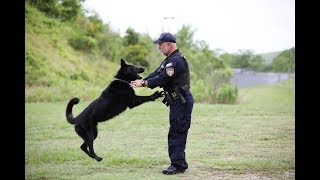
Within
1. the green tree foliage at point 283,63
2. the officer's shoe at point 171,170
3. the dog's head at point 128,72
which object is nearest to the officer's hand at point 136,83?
the dog's head at point 128,72

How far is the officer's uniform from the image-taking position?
220 inches

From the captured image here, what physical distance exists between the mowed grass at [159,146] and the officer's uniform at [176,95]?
35 centimetres

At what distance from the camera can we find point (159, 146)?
7711mm

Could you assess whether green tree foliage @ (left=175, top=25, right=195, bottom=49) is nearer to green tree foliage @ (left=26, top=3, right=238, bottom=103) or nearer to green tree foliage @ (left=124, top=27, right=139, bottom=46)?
green tree foliage @ (left=26, top=3, right=238, bottom=103)

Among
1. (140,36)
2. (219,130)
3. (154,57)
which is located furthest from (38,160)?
(140,36)

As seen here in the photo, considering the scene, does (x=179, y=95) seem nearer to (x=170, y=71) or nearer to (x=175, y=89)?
(x=175, y=89)

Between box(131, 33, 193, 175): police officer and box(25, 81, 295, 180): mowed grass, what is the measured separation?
288 mm

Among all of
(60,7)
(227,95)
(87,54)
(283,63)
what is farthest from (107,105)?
(283,63)

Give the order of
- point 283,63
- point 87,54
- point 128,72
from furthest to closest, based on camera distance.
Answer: point 283,63 < point 87,54 < point 128,72

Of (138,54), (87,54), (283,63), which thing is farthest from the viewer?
(283,63)

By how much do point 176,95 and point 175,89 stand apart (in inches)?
2.7

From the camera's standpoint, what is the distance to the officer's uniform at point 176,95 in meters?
5.58

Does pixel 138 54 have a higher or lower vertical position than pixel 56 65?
higher

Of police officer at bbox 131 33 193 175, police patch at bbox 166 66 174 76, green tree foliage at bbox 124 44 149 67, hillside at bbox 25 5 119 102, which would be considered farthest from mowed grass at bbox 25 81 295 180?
green tree foliage at bbox 124 44 149 67
